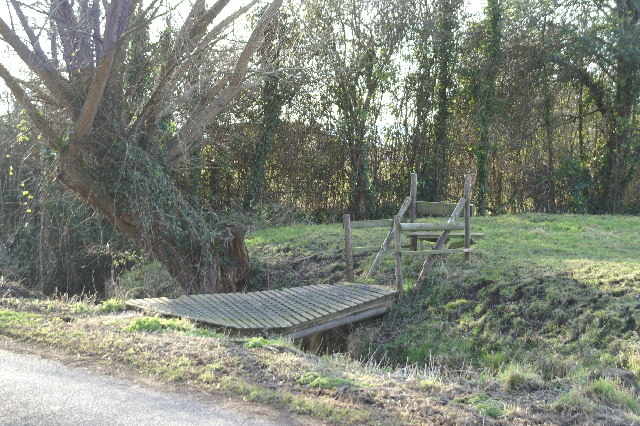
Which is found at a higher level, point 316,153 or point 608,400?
point 316,153

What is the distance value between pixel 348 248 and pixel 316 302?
6.25ft

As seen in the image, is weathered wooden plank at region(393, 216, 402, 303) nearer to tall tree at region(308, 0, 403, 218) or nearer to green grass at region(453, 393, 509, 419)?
green grass at region(453, 393, 509, 419)

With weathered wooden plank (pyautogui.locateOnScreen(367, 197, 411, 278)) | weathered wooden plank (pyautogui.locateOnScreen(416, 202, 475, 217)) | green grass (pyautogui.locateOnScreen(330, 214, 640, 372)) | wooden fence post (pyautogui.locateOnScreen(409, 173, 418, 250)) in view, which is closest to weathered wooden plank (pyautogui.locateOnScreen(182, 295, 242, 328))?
green grass (pyautogui.locateOnScreen(330, 214, 640, 372))

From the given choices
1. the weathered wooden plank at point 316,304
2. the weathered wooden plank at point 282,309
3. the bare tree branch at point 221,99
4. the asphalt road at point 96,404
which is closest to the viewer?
the asphalt road at point 96,404

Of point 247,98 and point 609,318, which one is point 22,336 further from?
point 247,98

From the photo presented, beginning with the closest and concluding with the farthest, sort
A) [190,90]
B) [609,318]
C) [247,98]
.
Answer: [609,318] → [190,90] → [247,98]

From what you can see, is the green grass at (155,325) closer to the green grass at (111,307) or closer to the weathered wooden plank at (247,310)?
the weathered wooden plank at (247,310)

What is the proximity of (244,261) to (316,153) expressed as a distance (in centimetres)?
646

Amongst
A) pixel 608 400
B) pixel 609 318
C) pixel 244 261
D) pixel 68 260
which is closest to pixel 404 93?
pixel 244 261

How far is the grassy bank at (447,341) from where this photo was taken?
5.34 meters

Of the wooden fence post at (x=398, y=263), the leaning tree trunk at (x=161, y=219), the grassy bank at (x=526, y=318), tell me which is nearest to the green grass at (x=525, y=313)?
the grassy bank at (x=526, y=318)

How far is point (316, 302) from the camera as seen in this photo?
10.3 metres

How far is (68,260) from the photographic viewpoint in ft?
51.6

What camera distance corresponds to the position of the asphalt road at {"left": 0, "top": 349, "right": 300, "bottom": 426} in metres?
4.62
